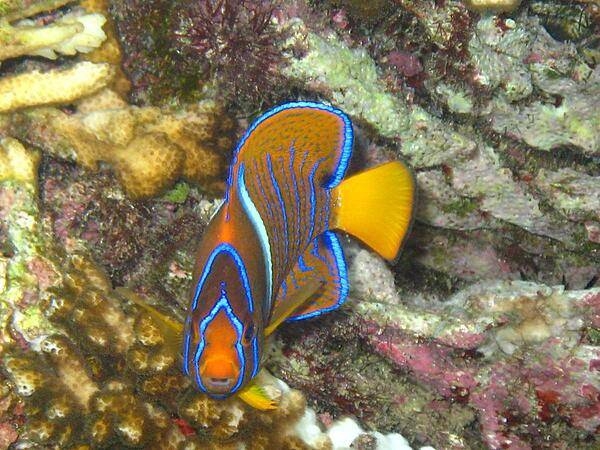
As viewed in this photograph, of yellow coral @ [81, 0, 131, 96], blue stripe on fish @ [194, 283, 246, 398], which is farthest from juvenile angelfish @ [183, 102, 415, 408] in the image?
yellow coral @ [81, 0, 131, 96]

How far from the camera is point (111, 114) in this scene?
3.31 meters

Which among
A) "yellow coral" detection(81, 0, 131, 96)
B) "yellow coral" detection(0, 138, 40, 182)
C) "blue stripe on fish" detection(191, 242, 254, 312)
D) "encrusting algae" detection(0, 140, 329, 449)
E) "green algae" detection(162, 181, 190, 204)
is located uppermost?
"yellow coral" detection(81, 0, 131, 96)

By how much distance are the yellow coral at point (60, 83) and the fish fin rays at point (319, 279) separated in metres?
1.53

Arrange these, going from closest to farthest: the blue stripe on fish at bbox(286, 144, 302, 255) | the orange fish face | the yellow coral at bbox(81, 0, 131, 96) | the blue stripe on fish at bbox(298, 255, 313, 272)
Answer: the orange fish face
the blue stripe on fish at bbox(286, 144, 302, 255)
the blue stripe on fish at bbox(298, 255, 313, 272)
the yellow coral at bbox(81, 0, 131, 96)

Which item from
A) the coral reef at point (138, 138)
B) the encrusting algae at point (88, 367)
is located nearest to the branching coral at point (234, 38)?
the coral reef at point (138, 138)

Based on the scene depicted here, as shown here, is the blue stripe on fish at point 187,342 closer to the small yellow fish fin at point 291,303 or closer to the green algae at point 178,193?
the small yellow fish fin at point 291,303

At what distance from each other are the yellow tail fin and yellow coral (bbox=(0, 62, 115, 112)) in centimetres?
152

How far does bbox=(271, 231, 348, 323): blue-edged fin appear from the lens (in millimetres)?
2953

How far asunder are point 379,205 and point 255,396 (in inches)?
43.7

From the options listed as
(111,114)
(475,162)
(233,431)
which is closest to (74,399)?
(233,431)

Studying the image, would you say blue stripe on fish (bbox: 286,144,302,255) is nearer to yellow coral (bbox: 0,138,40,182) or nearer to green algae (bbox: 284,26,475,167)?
green algae (bbox: 284,26,475,167)

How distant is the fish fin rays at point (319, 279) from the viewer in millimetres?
2955

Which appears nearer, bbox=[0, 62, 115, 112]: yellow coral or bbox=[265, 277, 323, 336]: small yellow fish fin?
bbox=[265, 277, 323, 336]: small yellow fish fin

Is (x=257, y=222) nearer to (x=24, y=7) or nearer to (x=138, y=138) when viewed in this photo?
(x=138, y=138)
